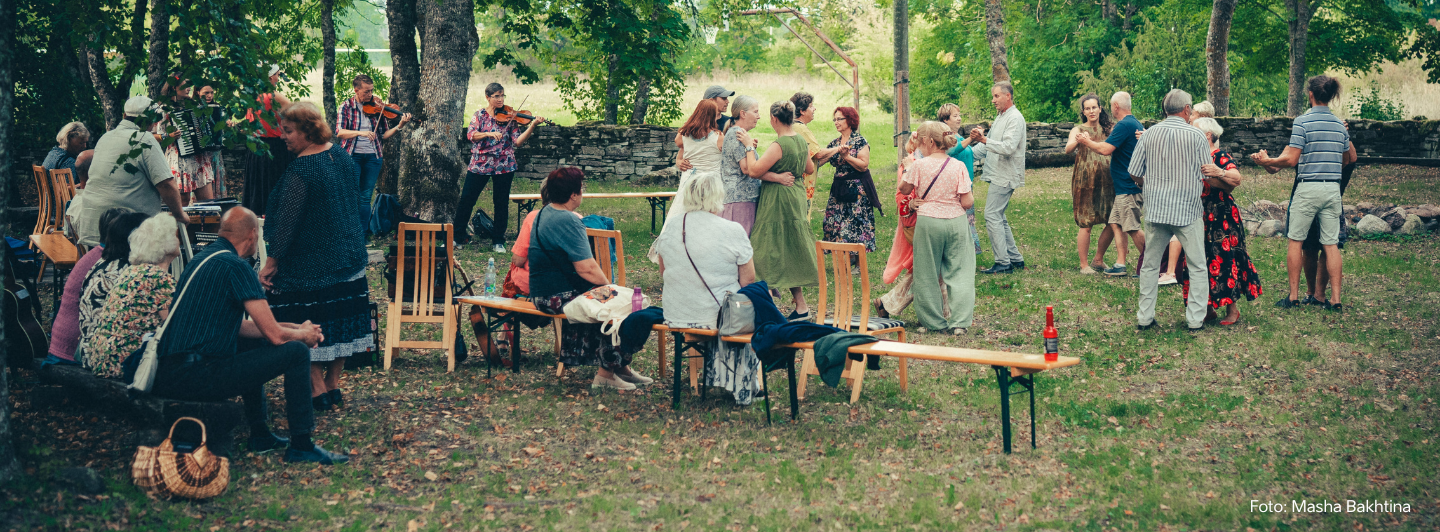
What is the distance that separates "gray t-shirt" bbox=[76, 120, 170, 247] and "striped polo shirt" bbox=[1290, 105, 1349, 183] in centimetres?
762

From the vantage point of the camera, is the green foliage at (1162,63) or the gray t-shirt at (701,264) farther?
the green foliage at (1162,63)

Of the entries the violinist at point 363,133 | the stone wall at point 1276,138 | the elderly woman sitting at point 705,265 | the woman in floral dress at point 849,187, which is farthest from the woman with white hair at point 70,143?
the stone wall at point 1276,138

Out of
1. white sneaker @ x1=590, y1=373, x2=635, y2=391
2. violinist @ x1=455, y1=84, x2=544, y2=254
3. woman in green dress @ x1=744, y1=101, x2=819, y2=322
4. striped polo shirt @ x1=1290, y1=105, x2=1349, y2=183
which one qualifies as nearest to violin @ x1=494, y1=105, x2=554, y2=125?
violinist @ x1=455, y1=84, x2=544, y2=254

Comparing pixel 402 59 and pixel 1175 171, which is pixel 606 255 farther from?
pixel 402 59

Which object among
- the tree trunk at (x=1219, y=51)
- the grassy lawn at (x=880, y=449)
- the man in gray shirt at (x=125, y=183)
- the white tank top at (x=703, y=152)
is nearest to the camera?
the grassy lawn at (x=880, y=449)

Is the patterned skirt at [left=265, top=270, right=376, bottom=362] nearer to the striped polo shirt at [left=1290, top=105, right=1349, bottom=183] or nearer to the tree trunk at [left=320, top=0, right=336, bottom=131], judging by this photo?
the striped polo shirt at [left=1290, top=105, right=1349, bottom=183]

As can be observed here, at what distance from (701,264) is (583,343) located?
3.02 ft

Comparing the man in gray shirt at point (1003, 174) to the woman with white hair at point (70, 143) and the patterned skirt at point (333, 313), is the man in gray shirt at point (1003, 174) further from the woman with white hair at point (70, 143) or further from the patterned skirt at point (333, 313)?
the woman with white hair at point (70, 143)

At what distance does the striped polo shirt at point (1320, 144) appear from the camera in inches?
284

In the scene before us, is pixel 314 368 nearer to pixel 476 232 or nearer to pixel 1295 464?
pixel 1295 464

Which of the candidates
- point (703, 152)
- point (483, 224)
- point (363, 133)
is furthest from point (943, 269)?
point (363, 133)

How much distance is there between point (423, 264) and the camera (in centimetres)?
635

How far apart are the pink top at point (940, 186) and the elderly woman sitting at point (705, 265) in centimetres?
211

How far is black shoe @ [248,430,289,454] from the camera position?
456 cm
